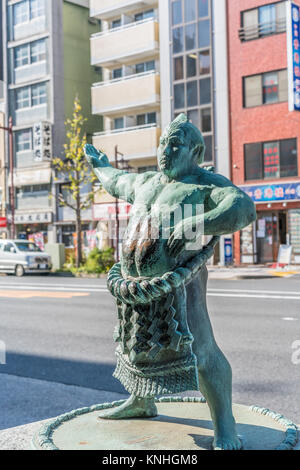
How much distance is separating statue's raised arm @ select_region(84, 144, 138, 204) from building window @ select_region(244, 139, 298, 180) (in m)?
22.5

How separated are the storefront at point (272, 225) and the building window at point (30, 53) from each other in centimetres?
1712

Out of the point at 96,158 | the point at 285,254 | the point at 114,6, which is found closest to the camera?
the point at 96,158

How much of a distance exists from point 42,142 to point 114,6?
876 centimetres

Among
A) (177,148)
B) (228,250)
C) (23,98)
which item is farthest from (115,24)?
(177,148)

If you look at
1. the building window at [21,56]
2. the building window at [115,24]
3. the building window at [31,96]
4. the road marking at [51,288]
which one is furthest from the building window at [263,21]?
the road marking at [51,288]

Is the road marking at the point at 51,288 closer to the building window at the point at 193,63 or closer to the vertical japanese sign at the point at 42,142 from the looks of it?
the building window at the point at 193,63

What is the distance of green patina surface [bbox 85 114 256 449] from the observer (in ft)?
9.62

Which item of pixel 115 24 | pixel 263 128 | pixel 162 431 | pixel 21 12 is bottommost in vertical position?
pixel 162 431

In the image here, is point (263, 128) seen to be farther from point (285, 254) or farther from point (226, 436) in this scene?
point (226, 436)

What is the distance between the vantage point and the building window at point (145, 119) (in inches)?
1213

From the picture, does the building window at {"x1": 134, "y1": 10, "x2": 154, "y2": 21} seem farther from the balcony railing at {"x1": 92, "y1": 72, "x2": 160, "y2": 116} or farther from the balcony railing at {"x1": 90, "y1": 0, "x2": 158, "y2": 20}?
the balcony railing at {"x1": 92, "y1": 72, "x2": 160, "y2": 116}

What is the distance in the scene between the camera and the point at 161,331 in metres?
2.99

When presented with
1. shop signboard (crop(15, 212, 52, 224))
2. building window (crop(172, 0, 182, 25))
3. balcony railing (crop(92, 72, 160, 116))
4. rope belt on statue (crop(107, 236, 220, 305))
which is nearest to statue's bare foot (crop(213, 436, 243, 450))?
rope belt on statue (crop(107, 236, 220, 305))

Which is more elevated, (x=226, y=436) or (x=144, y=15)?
(x=144, y=15)
